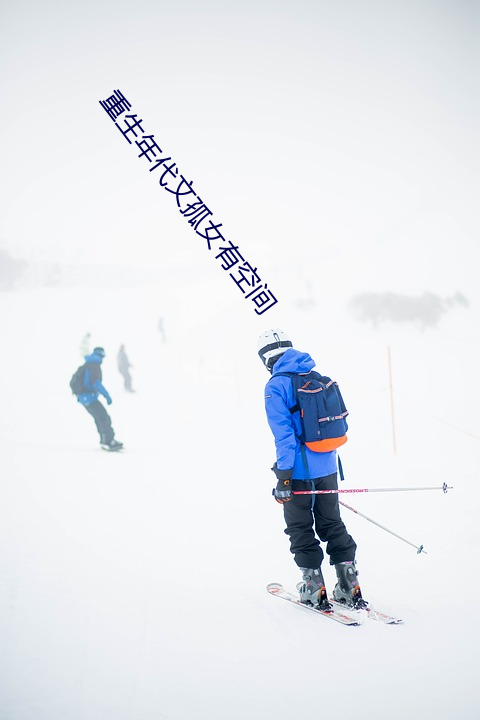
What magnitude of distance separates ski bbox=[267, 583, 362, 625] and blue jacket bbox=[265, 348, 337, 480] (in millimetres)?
929

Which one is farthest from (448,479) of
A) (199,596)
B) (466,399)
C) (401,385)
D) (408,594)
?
(401,385)

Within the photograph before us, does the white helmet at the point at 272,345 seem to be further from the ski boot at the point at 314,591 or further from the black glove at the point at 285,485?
the ski boot at the point at 314,591

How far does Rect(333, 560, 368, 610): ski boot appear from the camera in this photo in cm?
289

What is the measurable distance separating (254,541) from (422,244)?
168 feet

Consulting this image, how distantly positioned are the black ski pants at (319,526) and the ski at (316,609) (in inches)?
11.5

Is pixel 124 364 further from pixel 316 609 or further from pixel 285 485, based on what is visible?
pixel 316 609

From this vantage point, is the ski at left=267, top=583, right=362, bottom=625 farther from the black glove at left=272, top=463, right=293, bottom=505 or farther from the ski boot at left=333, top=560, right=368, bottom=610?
the black glove at left=272, top=463, right=293, bottom=505

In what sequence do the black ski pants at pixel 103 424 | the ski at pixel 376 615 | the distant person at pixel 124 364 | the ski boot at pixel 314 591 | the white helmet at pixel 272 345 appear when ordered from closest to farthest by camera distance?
1. the ski at pixel 376 615
2. the ski boot at pixel 314 591
3. the white helmet at pixel 272 345
4. the black ski pants at pixel 103 424
5. the distant person at pixel 124 364

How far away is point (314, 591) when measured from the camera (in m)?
2.87

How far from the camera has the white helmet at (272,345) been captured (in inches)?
125

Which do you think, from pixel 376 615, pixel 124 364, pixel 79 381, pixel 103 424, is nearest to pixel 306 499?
pixel 376 615

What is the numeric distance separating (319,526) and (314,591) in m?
0.44

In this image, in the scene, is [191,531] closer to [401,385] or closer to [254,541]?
[254,541]

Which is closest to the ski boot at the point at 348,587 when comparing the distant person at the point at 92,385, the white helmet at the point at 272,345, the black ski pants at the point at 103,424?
the white helmet at the point at 272,345
